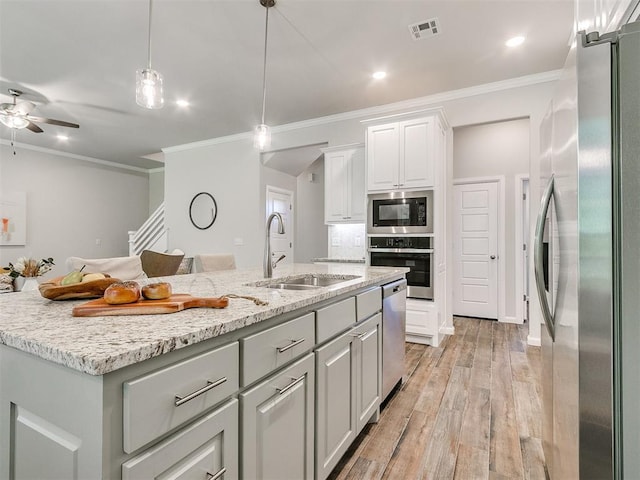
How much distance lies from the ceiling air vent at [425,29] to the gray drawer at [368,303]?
2334 millimetres

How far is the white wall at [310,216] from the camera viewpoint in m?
6.86

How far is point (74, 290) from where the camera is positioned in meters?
1.20

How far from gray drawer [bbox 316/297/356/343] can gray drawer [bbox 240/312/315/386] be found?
5 cm

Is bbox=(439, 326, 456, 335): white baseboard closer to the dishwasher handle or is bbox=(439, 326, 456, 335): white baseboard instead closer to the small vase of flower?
the dishwasher handle

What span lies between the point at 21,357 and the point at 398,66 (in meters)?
3.82

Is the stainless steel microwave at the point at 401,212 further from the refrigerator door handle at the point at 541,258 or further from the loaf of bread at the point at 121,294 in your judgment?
the loaf of bread at the point at 121,294

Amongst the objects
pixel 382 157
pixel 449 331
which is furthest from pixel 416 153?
pixel 449 331

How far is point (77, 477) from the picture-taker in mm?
695

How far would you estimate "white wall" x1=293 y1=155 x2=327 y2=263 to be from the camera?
686 centimetres

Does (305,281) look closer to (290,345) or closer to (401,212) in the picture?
(290,345)

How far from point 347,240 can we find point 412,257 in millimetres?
1374

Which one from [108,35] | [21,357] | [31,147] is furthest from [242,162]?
[21,357]

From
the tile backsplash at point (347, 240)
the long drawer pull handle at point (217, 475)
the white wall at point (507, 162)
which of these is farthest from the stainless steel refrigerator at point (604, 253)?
the white wall at point (507, 162)

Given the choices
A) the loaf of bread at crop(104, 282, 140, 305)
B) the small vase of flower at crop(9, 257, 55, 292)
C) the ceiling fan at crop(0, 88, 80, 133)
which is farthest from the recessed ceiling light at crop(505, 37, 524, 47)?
the ceiling fan at crop(0, 88, 80, 133)
